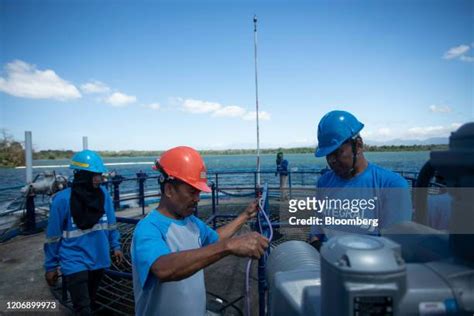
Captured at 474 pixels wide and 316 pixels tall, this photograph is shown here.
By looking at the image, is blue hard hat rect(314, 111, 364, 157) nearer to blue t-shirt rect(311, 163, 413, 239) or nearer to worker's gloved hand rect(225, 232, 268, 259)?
blue t-shirt rect(311, 163, 413, 239)

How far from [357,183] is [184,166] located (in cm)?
Answer: 135

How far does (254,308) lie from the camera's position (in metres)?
3.76

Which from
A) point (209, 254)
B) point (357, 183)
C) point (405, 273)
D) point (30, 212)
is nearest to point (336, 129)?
point (357, 183)

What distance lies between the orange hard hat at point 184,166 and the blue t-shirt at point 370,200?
114cm

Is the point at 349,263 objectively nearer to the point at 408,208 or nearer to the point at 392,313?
the point at 392,313

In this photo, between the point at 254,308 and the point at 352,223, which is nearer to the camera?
the point at 352,223

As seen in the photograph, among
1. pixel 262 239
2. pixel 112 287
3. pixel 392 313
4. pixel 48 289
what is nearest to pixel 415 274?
pixel 392 313

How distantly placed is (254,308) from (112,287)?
2269 mm

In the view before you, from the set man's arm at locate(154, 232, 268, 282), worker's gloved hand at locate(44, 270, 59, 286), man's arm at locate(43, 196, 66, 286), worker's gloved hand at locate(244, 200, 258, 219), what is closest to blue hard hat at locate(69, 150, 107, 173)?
man's arm at locate(43, 196, 66, 286)

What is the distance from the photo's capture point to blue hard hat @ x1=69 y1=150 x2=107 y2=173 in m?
3.28

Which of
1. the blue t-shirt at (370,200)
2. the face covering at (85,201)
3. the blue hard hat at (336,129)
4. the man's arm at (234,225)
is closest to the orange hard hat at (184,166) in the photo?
the man's arm at (234,225)

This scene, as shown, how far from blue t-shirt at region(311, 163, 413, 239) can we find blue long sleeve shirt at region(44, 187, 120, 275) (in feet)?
7.96

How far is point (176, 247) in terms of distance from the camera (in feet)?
5.70

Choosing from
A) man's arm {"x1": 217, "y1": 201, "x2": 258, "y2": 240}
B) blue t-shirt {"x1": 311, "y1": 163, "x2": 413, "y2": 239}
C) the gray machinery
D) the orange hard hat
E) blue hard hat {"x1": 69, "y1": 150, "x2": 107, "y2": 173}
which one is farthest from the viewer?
blue hard hat {"x1": 69, "y1": 150, "x2": 107, "y2": 173}
